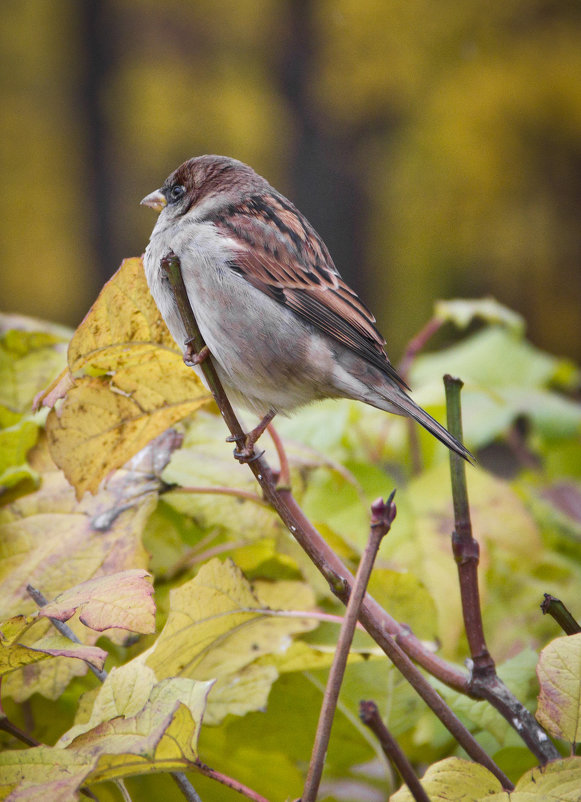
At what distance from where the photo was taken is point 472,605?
0.86 metres

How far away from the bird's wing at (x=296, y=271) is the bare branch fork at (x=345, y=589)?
0.50 m

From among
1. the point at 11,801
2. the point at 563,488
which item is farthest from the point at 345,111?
the point at 11,801

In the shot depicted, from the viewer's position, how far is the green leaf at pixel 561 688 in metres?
0.72

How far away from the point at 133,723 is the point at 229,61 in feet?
24.9

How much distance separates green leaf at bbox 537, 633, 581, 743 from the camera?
0.72 m

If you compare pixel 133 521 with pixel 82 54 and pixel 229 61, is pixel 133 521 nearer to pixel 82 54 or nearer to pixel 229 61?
pixel 229 61

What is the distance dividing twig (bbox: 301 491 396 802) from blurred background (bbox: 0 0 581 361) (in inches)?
258

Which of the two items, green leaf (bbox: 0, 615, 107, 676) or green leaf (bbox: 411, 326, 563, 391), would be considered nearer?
green leaf (bbox: 0, 615, 107, 676)

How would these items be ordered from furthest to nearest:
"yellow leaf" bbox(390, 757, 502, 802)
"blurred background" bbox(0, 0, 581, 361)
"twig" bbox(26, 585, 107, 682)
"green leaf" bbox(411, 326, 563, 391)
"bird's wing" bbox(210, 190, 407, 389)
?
"blurred background" bbox(0, 0, 581, 361), "green leaf" bbox(411, 326, 563, 391), "bird's wing" bbox(210, 190, 407, 389), "twig" bbox(26, 585, 107, 682), "yellow leaf" bbox(390, 757, 502, 802)

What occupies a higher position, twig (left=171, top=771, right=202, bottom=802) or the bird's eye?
A: the bird's eye

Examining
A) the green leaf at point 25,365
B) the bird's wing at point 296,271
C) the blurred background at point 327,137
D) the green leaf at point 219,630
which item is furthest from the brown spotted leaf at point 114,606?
the blurred background at point 327,137

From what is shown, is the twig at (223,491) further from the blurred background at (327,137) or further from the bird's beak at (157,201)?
the blurred background at (327,137)

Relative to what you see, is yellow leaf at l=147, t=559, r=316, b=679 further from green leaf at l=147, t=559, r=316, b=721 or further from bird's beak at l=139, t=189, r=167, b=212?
bird's beak at l=139, t=189, r=167, b=212

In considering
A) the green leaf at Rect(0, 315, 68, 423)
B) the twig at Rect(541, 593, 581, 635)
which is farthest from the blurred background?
the twig at Rect(541, 593, 581, 635)
